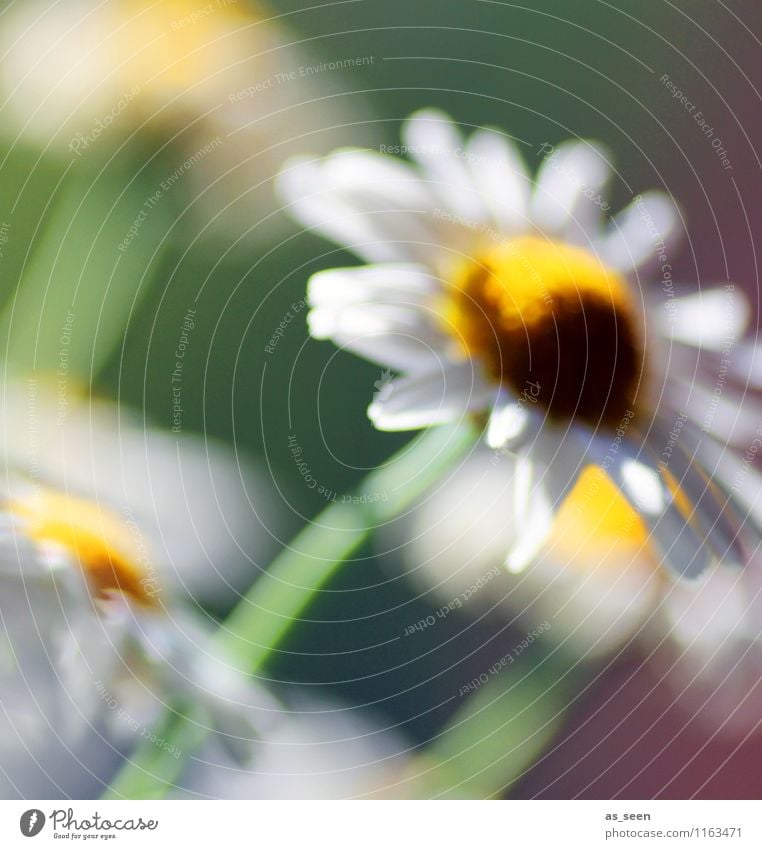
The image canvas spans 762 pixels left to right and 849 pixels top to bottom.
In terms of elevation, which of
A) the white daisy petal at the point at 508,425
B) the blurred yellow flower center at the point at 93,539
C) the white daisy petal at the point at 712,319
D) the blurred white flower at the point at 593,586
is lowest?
the blurred white flower at the point at 593,586

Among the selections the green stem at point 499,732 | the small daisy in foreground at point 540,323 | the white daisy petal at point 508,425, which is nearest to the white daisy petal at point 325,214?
the small daisy in foreground at point 540,323

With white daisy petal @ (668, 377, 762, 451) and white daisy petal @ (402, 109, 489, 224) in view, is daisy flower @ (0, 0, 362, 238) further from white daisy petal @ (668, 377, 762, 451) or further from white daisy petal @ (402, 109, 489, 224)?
white daisy petal @ (668, 377, 762, 451)

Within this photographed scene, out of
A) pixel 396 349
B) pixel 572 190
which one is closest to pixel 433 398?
pixel 396 349

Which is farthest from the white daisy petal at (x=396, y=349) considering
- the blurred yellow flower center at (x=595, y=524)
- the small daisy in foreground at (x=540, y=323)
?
the blurred yellow flower center at (x=595, y=524)

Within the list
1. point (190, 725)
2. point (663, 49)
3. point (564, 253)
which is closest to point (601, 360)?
point (564, 253)

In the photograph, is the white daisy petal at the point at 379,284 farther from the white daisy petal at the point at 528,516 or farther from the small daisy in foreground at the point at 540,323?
the white daisy petal at the point at 528,516

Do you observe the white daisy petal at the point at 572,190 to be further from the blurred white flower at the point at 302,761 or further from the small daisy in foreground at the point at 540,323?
the blurred white flower at the point at 302,761

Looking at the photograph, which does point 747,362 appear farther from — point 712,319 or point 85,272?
point 85,272

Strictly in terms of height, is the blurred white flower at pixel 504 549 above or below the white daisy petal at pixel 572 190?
below

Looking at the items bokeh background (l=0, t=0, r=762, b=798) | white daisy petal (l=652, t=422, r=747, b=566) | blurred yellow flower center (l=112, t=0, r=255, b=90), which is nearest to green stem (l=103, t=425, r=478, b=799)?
bokeh background (l=0, t=0, r=762, b=798)

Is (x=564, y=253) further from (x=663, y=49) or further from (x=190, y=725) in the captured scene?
(x=190, y=725)
